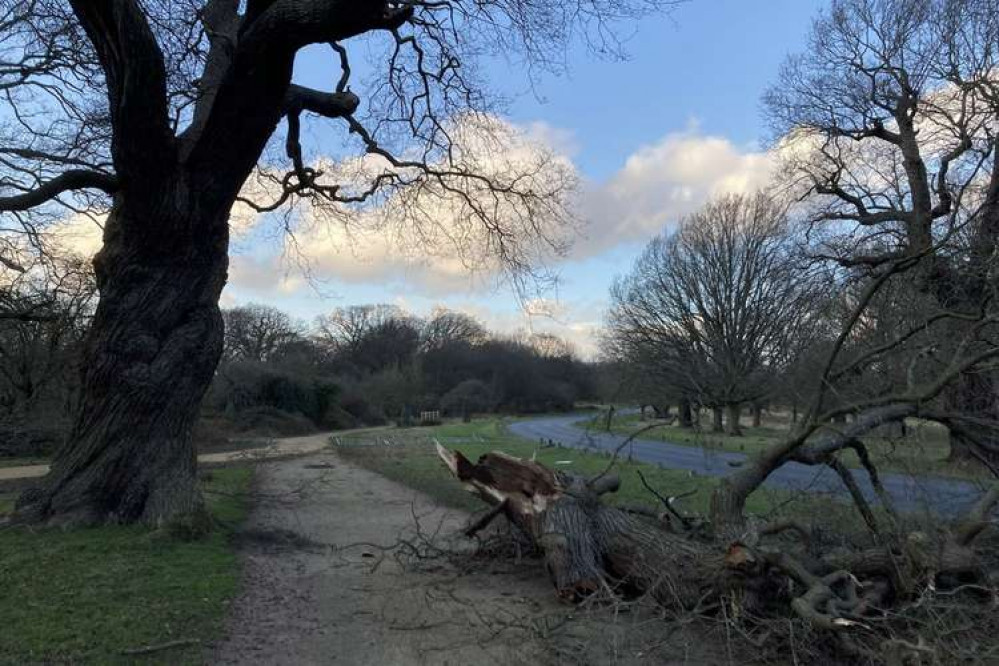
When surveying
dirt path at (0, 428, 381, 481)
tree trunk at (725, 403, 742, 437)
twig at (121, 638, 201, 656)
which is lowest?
dirt path at (0, 428, 381, 481)

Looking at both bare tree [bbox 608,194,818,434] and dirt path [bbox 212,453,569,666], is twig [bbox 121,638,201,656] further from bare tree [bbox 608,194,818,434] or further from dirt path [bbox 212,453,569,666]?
bare tree [bbox 608,194,818,434]

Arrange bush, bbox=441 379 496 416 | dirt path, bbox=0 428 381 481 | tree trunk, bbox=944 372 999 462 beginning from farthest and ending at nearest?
bush, bbox=441 379 496 416 < dirt path, bbox=0 428 381 481 < tree trunk, bbox=944 372 999 462

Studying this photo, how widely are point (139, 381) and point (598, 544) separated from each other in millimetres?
6104

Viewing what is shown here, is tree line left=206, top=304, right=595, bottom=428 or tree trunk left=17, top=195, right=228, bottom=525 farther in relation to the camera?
tree line left=206, top=304, right=595, bottom=428

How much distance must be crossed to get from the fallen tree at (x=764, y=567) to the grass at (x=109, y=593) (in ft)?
9.67

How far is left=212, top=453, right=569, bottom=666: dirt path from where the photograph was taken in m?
5.37

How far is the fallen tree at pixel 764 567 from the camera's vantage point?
15.5 ft

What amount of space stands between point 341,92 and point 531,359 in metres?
66.7

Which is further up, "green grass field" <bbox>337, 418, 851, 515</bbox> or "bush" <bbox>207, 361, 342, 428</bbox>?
"bush" <bbox>207, 361, 342, 428</bbox>

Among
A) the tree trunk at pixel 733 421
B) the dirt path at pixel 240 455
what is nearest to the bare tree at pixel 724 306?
the tree trunk at pixel 733 421

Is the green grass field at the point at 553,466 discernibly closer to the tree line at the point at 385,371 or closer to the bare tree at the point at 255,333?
the tree line at the point at 385,371

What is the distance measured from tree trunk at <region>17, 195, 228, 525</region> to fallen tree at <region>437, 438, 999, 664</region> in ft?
16.2

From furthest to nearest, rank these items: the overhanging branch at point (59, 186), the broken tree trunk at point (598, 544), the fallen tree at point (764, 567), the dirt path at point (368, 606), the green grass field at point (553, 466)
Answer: the green grass field at point (553, 466)
the overhanging branch at point (59, 186)
the broken tree trunk at point (598, 544)
the dirt path at point (368, 606)
the fallen tree at point (764, 567)

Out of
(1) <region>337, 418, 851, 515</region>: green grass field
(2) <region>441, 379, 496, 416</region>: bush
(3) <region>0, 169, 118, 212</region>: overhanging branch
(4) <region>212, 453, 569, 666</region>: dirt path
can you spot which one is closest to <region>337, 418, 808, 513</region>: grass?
(1) <region>337, 418, 851, 515</region>: green grass field
